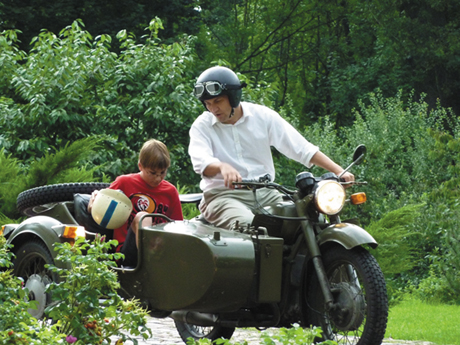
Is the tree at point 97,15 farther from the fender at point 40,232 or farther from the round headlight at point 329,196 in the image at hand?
the round headlight at point 329,196

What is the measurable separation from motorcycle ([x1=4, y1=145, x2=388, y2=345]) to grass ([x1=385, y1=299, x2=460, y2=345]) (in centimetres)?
232

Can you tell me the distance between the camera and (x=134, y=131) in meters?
11.8

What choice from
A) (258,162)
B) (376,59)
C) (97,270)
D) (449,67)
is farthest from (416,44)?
(97,270)

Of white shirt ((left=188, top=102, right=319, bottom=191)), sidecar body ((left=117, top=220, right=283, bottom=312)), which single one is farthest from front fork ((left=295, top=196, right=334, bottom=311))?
white shirt ((left=188, top=102, right=319, bottom=191))

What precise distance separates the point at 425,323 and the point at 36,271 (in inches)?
154

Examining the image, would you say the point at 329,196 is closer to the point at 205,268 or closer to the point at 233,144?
the point at 205,268

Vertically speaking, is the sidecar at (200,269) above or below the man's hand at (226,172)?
below

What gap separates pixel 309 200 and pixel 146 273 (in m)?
1.00

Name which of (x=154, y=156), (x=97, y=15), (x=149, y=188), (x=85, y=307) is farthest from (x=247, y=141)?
(x=97, y=15)

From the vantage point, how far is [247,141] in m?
5.29

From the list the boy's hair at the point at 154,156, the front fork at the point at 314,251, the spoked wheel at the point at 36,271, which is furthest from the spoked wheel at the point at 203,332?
the front fork at the point at 314,251

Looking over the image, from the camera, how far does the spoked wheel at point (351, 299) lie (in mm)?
4234

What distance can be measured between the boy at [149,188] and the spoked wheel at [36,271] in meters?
0.47

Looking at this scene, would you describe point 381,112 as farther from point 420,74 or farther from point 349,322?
point 349,322
